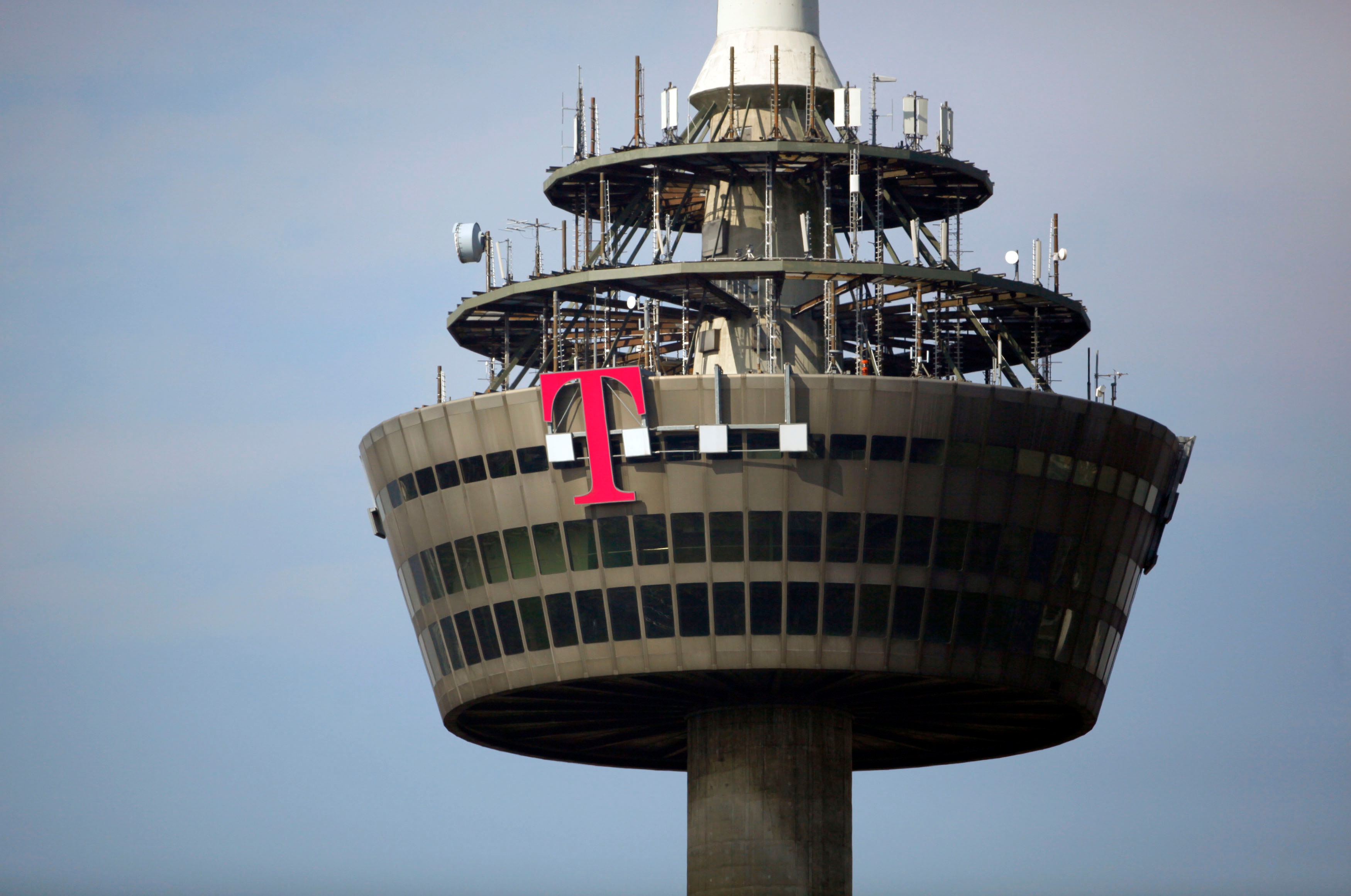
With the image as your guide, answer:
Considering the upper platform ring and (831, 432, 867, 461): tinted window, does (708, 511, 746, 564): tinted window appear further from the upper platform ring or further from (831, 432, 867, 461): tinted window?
the upper platform ring

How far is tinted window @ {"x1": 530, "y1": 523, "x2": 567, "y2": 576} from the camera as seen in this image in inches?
4535

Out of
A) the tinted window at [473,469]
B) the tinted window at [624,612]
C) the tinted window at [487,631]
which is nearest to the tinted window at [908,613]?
the tinted window at [624,612]

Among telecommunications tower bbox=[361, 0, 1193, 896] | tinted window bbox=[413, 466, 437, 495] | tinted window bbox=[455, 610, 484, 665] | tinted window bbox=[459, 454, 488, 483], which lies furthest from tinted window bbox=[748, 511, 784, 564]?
tinted window bbox=[413, 466, 437, 495]

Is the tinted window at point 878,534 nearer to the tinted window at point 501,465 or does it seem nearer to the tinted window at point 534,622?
the tinted window at point 534,622

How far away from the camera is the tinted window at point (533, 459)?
11519 centimetres

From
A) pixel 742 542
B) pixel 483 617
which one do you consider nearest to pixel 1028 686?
pixel 742 542

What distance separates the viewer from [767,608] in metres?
114

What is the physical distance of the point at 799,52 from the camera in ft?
416

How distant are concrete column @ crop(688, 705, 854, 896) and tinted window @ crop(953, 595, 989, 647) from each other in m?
8.45

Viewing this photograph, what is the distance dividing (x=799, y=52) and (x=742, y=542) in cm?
2382

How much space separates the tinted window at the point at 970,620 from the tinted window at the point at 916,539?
7.64 feet

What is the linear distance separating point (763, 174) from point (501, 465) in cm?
1692

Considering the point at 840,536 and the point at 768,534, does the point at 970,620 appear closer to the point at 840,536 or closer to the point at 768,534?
the point at 840,536

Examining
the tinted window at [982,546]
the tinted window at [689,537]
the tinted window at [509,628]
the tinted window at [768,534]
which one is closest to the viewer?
the tinted window at [768,534]
